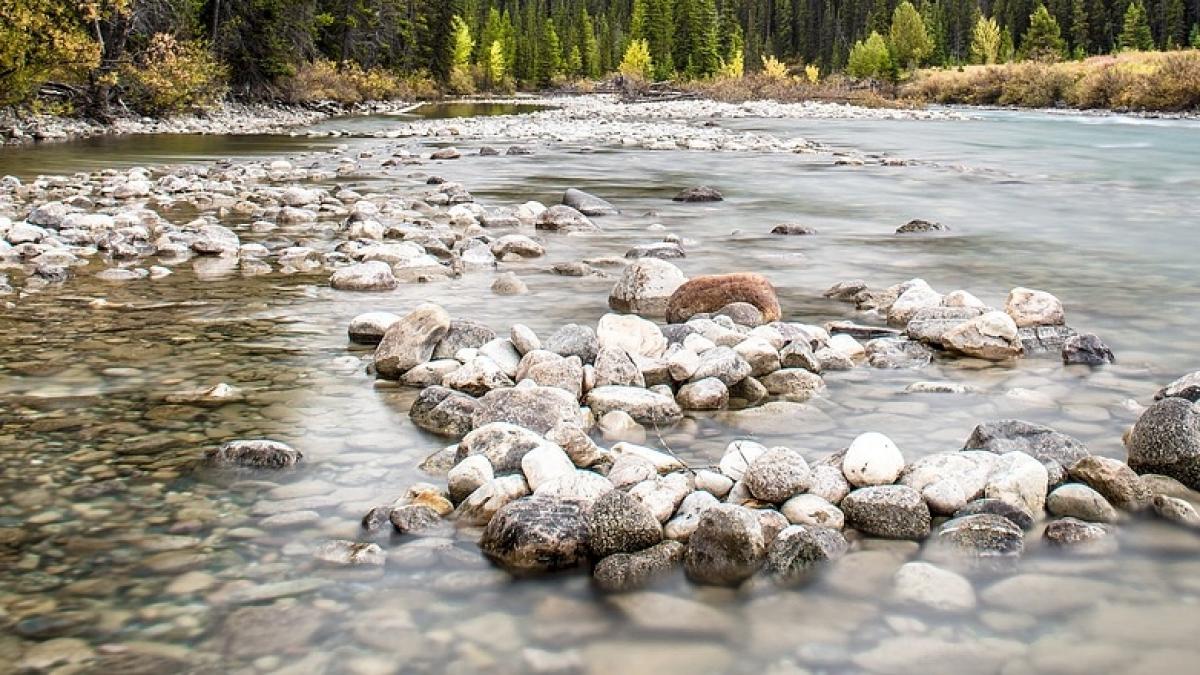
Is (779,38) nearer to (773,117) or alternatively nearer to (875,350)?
(773,117)

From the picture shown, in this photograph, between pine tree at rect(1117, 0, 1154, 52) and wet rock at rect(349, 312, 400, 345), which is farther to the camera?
pine tree at rect(1117, 0, 1154, 52)

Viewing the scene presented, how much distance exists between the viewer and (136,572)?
2803 millimetres

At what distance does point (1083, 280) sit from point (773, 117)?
35109mm

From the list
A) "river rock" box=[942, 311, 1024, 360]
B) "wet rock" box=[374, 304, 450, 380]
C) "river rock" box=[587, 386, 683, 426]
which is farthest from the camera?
"river rock" box=[942, 311, 1024, 360]

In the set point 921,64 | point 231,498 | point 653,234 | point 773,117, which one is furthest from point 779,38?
point 231,498

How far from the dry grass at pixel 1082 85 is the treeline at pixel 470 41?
1524 cm

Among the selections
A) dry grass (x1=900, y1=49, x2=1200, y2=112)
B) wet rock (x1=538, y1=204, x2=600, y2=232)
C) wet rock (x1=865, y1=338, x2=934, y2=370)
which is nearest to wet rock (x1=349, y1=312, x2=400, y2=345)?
wet rock (x1=865, y1=338, x2=934, y2=370)

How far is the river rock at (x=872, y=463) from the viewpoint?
3.29 m

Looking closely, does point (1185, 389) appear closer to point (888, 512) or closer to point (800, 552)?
point (888, 512)

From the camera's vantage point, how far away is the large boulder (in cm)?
586

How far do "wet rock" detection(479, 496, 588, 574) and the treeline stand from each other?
19635 mm

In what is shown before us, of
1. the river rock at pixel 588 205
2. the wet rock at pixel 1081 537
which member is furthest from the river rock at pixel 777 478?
the river rock at pixel 588 205

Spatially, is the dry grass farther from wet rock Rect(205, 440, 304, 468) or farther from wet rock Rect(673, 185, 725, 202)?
wet rock Rect(205, 440, 304, 468)

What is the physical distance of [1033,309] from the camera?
Answer: 18.9ft
